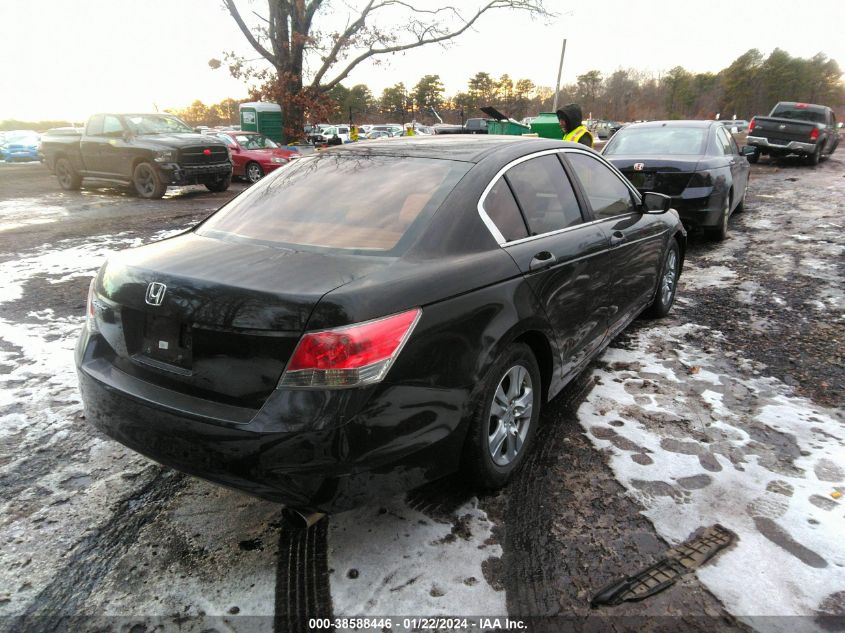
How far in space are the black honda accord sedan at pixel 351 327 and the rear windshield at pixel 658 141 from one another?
5.30 meters

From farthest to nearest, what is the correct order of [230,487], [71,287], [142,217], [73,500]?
[142,217], [71,287], [73,500], [230,487]

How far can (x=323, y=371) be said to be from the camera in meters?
1.96

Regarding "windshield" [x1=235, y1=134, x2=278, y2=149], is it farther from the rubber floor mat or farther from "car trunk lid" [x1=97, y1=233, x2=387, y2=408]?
the rubber floor mat

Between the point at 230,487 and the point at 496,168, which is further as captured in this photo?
the point at 496,168

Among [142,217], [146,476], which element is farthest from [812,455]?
[142,217]

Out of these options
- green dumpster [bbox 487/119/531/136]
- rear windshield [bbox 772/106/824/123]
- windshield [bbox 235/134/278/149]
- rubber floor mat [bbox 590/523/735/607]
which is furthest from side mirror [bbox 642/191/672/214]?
rear windshield [bbox 772/106/824/123]

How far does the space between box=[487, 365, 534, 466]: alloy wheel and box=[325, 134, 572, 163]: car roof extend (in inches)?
44.5

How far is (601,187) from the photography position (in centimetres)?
399

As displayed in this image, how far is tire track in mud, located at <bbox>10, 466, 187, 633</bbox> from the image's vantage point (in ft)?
6.80

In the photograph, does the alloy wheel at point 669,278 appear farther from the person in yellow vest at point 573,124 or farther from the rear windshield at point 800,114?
the rear windshield at point 800,114

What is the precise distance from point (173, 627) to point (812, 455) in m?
3.16

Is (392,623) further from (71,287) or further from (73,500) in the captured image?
(71,287)

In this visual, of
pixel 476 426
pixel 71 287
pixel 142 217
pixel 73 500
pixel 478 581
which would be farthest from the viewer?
pixel 142 217

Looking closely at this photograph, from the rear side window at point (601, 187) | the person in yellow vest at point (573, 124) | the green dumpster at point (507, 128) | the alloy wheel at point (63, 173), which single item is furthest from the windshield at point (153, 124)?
the rear side window at point (601, 187)
